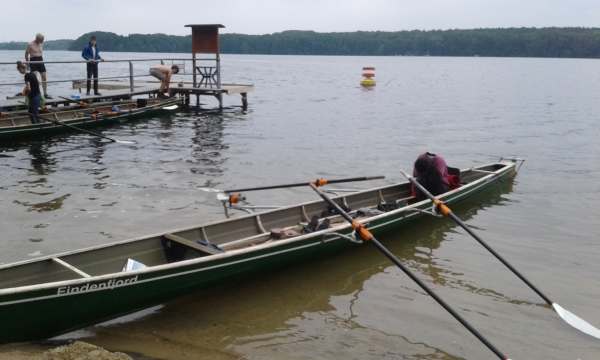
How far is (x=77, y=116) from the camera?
1909 centimetres

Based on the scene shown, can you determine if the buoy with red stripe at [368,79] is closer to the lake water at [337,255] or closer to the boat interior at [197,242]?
the lake water at [337,255]

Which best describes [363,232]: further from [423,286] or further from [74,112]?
[74,112]

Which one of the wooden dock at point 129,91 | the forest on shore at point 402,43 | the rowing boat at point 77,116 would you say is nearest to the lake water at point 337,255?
the rowing boat at point 77,116

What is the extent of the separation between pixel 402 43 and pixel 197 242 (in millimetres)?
148596

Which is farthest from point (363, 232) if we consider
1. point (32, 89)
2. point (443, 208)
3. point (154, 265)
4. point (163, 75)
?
point (163, 75)

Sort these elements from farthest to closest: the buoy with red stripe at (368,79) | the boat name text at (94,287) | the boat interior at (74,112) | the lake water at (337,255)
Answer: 1. the buoy with red stripe at (368,79)
2. the boat interior at (74,112)
3. the lake water at (337,255)
4. the boat name text at (94,287)

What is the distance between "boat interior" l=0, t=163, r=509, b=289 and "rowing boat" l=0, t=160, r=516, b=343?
0.04 feet

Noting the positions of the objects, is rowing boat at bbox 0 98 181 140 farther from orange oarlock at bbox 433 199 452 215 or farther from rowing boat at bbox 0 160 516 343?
orange oarlock at bbox 433 199 452 215

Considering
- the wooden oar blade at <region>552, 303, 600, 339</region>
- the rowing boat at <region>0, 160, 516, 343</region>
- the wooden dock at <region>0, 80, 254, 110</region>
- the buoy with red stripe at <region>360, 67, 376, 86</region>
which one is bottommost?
the wooden oar blade at <region>552, 303, 600, 339</region>

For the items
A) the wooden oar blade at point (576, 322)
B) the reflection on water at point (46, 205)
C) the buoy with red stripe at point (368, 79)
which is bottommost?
the wooden oar blade at point (576, 322)

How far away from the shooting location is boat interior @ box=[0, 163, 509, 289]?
626 cm

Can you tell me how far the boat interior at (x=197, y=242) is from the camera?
20.5 feet

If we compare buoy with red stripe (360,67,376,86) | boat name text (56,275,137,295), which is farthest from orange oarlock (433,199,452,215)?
buoy with red stripe (360,67,376,86)

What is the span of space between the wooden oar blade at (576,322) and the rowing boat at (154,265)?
2730mm
